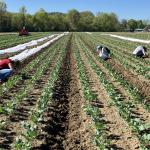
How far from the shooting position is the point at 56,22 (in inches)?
5910

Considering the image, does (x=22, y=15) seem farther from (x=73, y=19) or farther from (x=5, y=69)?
(x=5, y=69)

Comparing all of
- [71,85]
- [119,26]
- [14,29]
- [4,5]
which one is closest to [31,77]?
[71,85]

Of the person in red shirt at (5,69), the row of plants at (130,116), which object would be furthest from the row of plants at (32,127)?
the person in red shirt at (5,69)

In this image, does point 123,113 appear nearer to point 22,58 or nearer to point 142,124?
point 142,124

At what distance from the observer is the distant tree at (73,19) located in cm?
16312

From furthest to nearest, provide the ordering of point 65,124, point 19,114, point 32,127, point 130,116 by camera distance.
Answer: point 19,114
point 130,116
point 65,124
point 32,127

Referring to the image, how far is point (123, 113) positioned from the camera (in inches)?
454

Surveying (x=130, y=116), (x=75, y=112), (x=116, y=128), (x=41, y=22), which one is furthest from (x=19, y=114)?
(x=41, y=22)

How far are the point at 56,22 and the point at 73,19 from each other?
2314 cm

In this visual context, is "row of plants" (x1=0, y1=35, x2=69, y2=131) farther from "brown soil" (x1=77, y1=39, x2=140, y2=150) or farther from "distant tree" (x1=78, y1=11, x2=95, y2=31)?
"distant tree" (x1=78, y1=11, x2=95, y2=31)

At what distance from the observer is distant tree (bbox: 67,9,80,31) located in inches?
6422

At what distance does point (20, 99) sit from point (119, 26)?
16401 cm

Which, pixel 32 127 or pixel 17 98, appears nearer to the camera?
pixel 32 127

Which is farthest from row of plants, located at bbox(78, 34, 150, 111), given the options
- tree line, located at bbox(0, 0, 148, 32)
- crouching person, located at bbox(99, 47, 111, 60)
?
tree line, located at bbox(0, 0, 148, 32)
